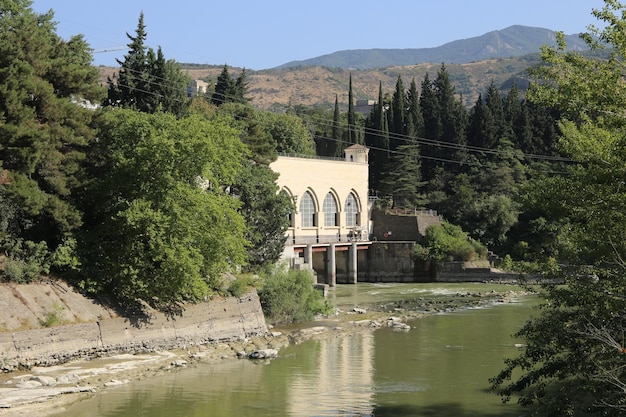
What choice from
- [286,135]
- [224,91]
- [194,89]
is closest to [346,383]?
[286,135]

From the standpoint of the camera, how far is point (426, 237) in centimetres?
5994

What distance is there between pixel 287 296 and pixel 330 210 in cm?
2650

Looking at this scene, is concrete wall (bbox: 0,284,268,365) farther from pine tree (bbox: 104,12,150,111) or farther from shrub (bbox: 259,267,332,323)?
pine tree (bbox: 104,12,150,111)

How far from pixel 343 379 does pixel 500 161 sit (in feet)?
160

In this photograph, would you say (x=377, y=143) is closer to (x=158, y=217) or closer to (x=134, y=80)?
(x=134, y=80)

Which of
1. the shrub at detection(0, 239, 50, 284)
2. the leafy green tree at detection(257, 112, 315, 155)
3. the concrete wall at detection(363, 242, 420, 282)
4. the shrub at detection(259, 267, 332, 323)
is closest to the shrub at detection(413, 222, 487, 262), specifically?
the concrete wall at detection(363, 242, 420, 282)

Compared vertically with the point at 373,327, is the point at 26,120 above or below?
above

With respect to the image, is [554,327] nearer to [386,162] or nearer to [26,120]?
[26,120]

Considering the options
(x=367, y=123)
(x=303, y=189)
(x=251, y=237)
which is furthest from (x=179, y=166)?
(x=367, y=123)

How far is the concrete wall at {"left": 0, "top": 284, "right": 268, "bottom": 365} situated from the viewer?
78.3ft

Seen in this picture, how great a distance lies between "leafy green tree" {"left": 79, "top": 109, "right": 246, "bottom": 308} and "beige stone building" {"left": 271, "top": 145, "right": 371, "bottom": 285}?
23.4m

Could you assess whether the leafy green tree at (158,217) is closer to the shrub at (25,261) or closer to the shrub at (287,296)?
the shrub at (25,261)

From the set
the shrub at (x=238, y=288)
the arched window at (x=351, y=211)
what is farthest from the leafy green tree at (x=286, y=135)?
the shrub at (x=238, y=288)

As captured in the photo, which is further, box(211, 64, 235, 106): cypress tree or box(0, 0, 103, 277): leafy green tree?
box(211, 64, 235, 106): cypress tree
